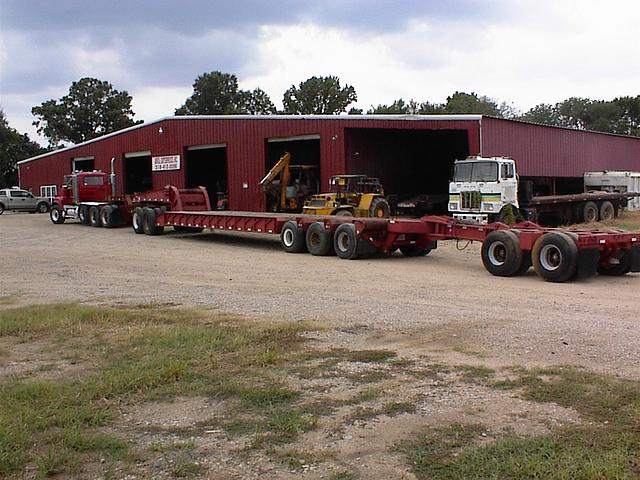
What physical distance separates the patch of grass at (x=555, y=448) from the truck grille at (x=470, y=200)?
17.4 m

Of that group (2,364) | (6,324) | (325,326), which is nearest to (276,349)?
(325,326)

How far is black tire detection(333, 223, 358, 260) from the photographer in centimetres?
1705

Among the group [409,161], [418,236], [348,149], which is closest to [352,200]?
[348,149]

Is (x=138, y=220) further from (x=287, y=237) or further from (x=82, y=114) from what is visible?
(x=82, y=114)

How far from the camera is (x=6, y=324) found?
8.88m

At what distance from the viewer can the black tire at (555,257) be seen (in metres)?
12.7

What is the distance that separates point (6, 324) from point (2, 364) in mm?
1903

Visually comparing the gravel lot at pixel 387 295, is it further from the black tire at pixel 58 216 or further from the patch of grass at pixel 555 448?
the black tire at pixel 58 216

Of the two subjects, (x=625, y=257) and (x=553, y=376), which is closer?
A: (x=553, y=376)

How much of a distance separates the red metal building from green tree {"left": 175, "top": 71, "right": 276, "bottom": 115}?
2194 inches

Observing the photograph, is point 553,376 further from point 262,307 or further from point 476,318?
point 262,307

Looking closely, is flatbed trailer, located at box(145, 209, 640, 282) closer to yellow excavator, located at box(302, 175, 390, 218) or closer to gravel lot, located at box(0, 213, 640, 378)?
gravel lot, located at box(0, 213, 640, 378)

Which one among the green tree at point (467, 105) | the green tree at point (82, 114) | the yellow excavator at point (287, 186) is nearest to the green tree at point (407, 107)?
the green tree at point (467, 105)

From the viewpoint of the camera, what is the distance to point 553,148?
104 ft
